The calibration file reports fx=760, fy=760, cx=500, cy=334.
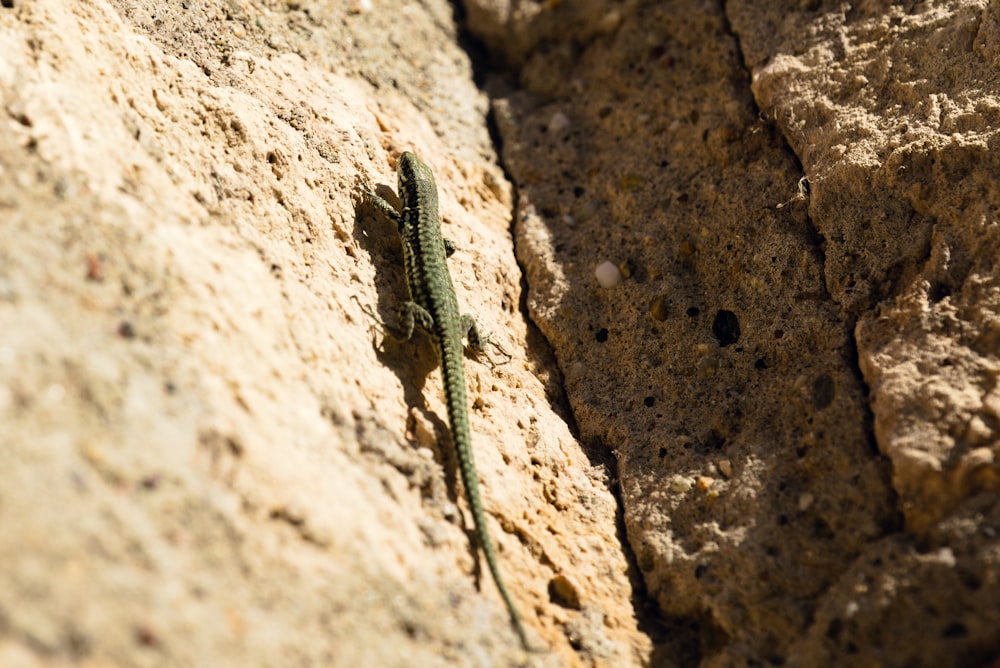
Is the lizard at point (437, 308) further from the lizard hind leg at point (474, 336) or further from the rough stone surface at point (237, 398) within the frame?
the rough stone surface at point (237, 398)

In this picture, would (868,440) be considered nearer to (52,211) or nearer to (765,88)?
(765,88)

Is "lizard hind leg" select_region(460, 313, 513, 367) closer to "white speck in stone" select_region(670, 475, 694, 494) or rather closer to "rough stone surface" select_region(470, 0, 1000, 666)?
"rough stone surface" select_region(470, 0, 1000, 666)

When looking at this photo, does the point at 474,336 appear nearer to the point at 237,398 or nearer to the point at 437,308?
the point at 437,308

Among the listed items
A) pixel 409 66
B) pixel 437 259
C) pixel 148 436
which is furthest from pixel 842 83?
pixel 148 436

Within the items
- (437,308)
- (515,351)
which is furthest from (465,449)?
(515,351)

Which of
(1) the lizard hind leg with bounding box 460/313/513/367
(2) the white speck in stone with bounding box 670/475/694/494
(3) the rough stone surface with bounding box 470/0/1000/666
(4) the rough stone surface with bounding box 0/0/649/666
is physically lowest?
(4) the rough stone surface with bounding box 0/0/649/666

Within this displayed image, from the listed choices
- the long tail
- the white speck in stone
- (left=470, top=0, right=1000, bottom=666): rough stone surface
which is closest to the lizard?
the long tail

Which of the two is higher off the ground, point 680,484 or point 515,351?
point 680,484
